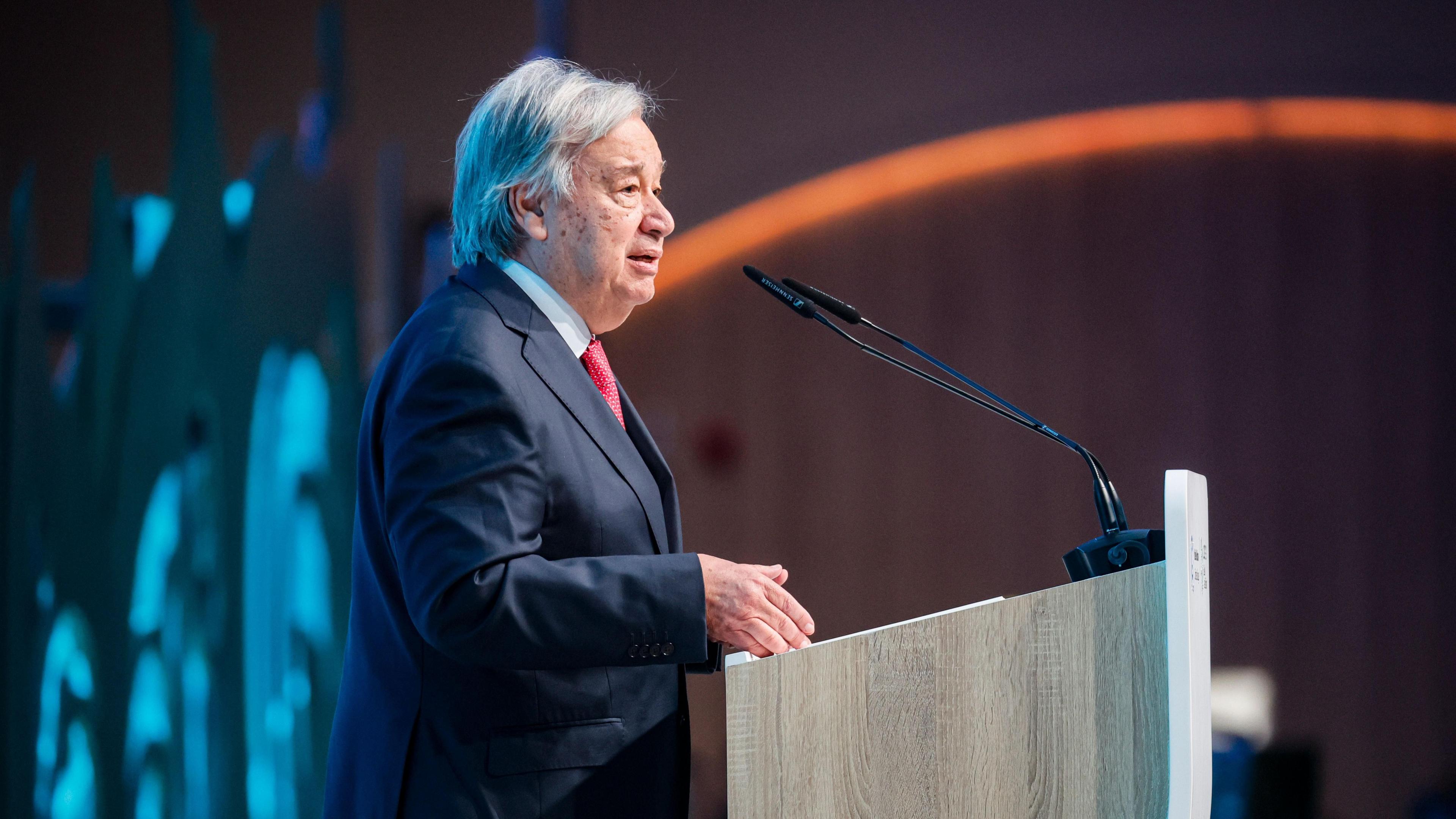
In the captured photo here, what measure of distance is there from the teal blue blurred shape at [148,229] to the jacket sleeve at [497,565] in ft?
6.51

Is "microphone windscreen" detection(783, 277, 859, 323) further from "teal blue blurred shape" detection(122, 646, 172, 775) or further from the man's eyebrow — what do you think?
"teal blue blurred shape" detection(122, 646, 172, 775)

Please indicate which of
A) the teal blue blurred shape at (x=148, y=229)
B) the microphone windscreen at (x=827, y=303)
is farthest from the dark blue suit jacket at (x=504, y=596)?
the teal blue blurred shape at (x=148, y=229)

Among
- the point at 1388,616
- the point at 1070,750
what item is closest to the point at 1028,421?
the point at 1070,750

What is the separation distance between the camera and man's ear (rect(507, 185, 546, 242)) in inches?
49.8

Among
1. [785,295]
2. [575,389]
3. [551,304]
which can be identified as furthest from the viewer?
[785,295]

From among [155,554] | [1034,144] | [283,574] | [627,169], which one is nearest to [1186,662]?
[627,169]

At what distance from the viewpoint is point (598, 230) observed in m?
1.27

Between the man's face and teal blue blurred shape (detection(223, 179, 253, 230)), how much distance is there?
1.68 m

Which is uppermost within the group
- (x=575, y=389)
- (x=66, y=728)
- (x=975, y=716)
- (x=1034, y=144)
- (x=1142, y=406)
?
(x=1034, y=144)

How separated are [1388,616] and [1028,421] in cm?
184

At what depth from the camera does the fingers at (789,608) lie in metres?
0.99

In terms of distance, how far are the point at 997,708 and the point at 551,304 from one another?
2.21 ft

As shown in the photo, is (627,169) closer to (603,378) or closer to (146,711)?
(603,378)

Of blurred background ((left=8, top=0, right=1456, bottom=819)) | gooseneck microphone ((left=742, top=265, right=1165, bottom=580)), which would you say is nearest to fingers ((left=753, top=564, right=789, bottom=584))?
gooseneck microphone ((left=742, top=265, right=1165, bottom=580))
